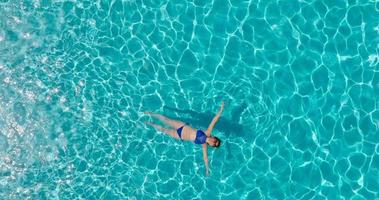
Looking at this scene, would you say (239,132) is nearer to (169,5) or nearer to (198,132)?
(198,132)

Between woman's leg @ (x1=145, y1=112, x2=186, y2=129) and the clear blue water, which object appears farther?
the clear blue water

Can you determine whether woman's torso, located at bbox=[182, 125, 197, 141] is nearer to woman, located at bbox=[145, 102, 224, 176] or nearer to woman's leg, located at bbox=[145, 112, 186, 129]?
woman, located at bbox=[145, 102, 224, 176]

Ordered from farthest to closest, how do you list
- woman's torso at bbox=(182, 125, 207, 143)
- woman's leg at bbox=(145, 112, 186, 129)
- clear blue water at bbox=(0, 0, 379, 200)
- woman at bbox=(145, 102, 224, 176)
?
clear blue water at bbox=(0, 0, 379, 200)
woman's leg at bbox=(145, 112, 186, 129)
woman's torso at bbox=(182, 125, 207, 143)
woman at bbox=(145, 102, 224, 176)

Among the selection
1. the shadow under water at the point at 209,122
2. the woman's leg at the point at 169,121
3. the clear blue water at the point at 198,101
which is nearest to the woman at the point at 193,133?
the woman's leg at the point at 169,121

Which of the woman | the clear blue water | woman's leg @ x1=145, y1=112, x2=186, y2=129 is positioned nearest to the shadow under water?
the clear blue water

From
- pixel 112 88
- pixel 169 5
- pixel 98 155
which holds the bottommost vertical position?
pixel 98 155

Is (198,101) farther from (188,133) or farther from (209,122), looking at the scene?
(188,133)

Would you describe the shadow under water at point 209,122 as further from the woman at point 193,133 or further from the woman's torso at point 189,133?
the woman's torso at point 189,133

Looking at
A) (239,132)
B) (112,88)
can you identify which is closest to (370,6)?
(239,132)
